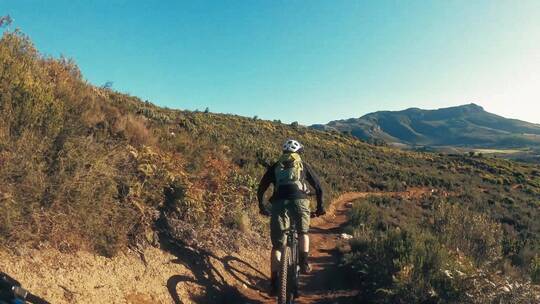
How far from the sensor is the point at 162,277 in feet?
19.4

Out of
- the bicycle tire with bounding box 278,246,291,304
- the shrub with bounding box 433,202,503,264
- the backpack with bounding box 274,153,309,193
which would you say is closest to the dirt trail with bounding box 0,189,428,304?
the bicycle tire with bounding box 278,246,291,304

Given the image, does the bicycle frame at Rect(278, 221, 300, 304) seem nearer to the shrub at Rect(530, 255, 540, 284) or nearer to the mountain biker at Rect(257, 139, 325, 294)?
the mountain biker at Rect(257, 139, 325, 294)

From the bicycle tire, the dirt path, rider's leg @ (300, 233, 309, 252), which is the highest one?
rider's leg @ (300, 233, 309, 252)

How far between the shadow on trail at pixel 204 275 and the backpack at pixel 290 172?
2116 millimetres

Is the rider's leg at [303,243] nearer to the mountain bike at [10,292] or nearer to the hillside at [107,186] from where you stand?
the hillside at [107,186]

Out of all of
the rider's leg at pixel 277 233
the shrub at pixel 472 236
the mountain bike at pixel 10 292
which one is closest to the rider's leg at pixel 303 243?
the rider's leg at pixel 277 233

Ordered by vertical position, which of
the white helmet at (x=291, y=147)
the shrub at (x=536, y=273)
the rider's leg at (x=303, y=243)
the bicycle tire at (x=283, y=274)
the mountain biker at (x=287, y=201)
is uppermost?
the white helmet at (x=291, y=147)

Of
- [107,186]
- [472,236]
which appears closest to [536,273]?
[472,236]

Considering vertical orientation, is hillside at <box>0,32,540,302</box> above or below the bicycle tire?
above

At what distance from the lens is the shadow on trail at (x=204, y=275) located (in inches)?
245

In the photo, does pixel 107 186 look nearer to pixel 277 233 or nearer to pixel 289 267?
pixel 277 233

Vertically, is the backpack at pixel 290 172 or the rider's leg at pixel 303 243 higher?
the backpack at pixel 290 172

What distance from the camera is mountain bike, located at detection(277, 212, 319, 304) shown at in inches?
224

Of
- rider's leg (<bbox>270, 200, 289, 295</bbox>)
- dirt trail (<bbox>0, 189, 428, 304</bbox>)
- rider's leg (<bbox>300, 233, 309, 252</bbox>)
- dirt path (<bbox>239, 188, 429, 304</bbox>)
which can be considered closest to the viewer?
dirt trail (<bbox>0, 189, 428, 304</bbox>)
